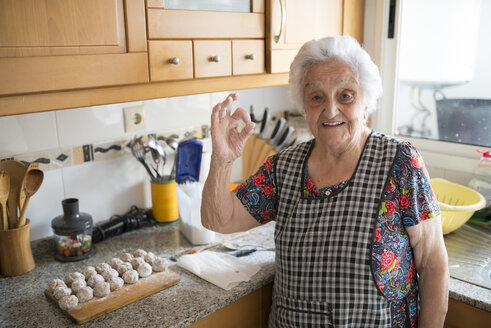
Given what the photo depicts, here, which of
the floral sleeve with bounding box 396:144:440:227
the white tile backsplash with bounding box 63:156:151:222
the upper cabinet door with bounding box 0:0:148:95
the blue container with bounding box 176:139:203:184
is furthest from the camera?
the blue container with bounding box 176:139:203:184

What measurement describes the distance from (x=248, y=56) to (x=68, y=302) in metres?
0.90

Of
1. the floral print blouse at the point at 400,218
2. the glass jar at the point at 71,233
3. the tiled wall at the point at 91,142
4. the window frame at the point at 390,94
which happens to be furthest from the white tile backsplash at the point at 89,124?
the window frame at the point at 390,94

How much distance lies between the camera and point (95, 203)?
1676mm

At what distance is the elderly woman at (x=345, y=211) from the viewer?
116cm

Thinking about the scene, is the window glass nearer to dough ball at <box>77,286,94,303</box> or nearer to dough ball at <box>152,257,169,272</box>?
dough ball at <box>152,257,169,272</box>

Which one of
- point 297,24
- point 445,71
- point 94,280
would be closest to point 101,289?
point 94,280

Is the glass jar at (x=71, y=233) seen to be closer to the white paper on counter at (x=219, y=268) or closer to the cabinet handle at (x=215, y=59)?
the white paper on counter at (x=219, y=268)

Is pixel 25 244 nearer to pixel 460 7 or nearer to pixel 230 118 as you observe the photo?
pixel 230 118

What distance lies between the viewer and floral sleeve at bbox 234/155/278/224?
136 centimetres

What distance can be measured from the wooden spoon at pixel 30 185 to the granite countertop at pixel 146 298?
0.59 feet

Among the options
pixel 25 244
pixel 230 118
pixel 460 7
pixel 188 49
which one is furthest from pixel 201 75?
pixel 460 7

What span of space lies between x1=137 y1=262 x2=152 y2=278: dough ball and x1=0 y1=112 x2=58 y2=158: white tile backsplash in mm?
524

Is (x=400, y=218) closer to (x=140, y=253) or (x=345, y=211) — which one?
(x=345, y=211)

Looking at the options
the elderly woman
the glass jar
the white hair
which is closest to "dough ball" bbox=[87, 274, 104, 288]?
the glass jar
